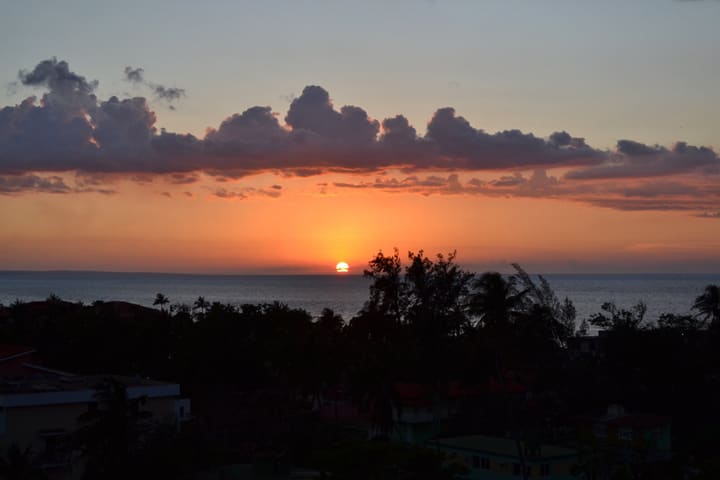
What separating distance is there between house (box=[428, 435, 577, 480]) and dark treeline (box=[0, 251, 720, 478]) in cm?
688

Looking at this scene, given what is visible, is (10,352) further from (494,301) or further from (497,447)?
(494,301)

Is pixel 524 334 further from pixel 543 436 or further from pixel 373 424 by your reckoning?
pixel 373 424

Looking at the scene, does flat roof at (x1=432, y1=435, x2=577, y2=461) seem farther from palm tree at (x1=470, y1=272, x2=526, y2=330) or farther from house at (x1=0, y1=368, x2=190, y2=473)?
house at (x1=0, y1=368, x2=190, y2=473)

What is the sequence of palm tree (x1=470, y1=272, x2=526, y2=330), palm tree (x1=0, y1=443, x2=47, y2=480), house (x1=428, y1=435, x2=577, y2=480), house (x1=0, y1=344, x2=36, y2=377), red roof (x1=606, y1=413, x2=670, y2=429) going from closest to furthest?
palm tree (x1=0, y1=443, x2=47, y2=480) < house (x1=428, y1=435, x2=577, y2=480) < house (x1=0, y1=344, x2=36, y2=377) < red roof (x1=606, y1=413, x2=670, y2=429) < palm tree (x1=470, y1=272, x2=526, y2=330)

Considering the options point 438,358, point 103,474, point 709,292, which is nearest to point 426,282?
point 438,358

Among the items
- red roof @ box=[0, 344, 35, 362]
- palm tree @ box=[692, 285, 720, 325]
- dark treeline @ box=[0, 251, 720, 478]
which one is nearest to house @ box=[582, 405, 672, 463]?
dark treeline @ box=[0, 251, 720, 478]

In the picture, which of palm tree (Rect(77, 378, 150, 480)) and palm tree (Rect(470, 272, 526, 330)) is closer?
palm tree (Rect(77, 378, 150, 480))

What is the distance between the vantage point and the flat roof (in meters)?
43.7

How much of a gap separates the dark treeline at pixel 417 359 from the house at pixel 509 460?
6879mm

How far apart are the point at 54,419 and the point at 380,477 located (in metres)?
15.9

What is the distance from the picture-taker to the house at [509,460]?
4334 cm

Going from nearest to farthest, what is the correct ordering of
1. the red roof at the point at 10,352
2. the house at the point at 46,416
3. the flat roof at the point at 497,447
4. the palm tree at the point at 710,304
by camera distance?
the house at the point at 46,416
the flat roof at the point at 497,447
the red roof at the point at 10,352
the palm tree at the point at 710,304

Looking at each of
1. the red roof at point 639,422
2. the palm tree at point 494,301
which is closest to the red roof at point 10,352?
the palm tree at point 494,301

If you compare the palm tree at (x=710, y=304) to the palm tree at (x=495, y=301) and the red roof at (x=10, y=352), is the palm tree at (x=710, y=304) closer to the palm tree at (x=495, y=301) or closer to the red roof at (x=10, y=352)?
the palm tree at (x=495, y=301)
